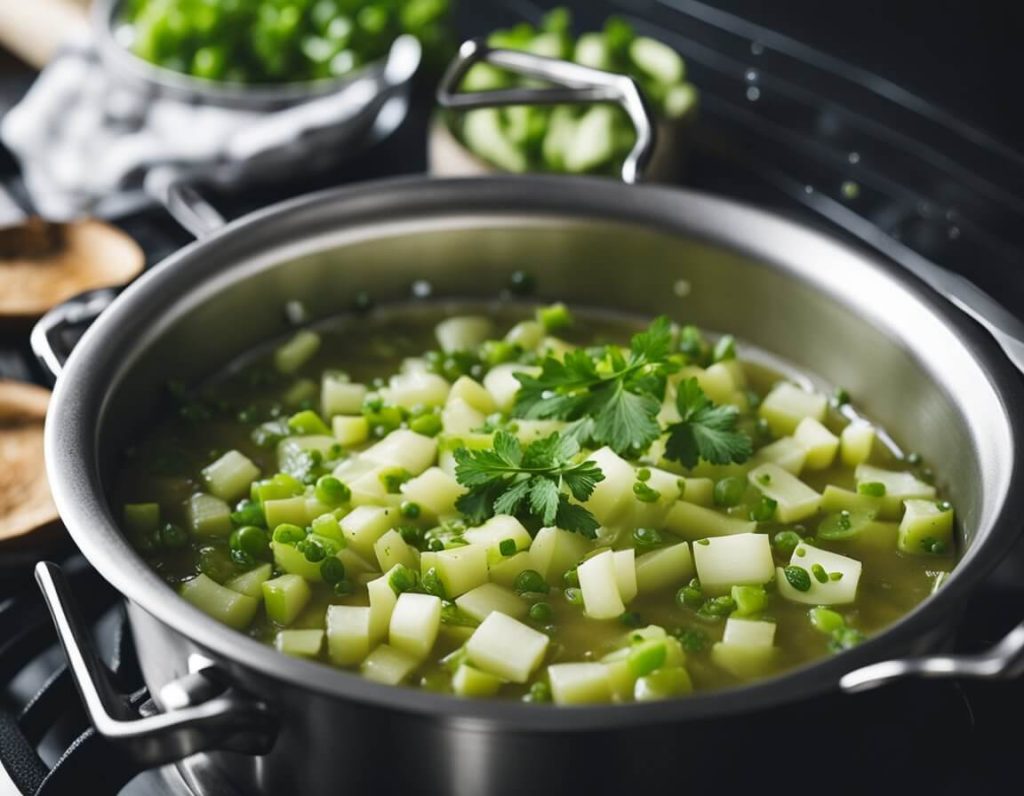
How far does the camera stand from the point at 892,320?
2260 mm

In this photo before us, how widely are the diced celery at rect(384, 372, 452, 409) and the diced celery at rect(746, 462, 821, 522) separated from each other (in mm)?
593

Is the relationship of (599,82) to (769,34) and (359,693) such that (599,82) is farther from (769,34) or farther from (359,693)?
(359,693)

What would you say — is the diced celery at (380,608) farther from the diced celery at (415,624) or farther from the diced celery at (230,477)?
the diced celery at (230,477)

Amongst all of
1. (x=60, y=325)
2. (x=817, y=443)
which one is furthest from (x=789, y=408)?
(x=60, y=325)

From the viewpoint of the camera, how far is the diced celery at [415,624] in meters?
1.74

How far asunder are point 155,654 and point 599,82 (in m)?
1.47

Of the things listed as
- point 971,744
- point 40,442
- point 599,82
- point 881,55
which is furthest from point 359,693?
point 881,55

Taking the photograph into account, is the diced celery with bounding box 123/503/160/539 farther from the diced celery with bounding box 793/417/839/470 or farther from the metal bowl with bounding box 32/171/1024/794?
the diced celery with bounding box 793/417/839/470

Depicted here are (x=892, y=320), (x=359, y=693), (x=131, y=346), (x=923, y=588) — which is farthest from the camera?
(x=892, y=320)

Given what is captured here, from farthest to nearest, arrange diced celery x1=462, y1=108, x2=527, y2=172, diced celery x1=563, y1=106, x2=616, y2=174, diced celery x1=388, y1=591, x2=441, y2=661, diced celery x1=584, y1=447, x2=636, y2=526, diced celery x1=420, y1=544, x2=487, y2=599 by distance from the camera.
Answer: diced celery x1=462, y1=108, x2=527, y2=172 → diced celery x1=563, y1=106, x2=616, y2=174 → diced celery x1=584, y1=447, x2=636, y2=526 → diced celery x1=420, y1=544, x2=487, y2=599 → diced celery x1=388, y1=591, x2=441, y2=661

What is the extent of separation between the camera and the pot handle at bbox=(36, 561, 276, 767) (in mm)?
1374

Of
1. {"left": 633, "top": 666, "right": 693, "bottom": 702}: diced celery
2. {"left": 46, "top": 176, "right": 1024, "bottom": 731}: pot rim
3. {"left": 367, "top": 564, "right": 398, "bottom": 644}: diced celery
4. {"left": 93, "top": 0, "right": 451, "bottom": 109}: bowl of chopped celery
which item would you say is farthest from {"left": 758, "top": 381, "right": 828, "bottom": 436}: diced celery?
{"left": 93, "top": 0, "right": 451, "bottom": 109}: bowl of chopped celery

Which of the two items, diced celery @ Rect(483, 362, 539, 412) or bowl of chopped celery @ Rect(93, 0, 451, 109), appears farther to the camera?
bowl of chopped celery @ Rect(93, 0, 451, 109)

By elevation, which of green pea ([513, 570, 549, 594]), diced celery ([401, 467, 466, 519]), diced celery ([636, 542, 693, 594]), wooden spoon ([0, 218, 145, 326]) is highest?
diced celery ([636, 542, 693, 594])
